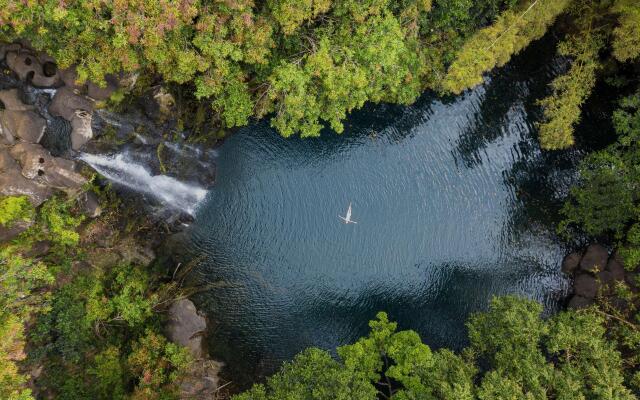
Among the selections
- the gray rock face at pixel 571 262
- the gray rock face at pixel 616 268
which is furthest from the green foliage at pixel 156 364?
the gray rock face at pixel 616 268

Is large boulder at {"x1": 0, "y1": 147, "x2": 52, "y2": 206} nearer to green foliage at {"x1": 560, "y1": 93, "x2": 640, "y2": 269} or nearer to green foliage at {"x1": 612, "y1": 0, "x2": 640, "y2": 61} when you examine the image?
green foliage at {"x1": 560, "y1": 93, "x2": 640, "y2": 269}

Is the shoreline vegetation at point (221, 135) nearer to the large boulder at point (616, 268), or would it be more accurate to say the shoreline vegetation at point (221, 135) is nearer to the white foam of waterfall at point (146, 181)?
the large boulder at point (616, 268)

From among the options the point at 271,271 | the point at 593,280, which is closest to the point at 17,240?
the point at 271,271

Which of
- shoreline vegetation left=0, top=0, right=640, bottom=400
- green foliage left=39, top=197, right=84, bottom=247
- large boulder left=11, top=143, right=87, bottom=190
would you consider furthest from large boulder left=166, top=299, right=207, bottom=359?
large boulder left=11, top=143, right=87, bottom=190

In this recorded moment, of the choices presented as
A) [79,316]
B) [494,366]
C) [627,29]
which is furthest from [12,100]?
[627,29]

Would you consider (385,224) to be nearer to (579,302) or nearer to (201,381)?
(579,302)

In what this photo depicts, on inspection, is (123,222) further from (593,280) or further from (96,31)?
(593,280)
